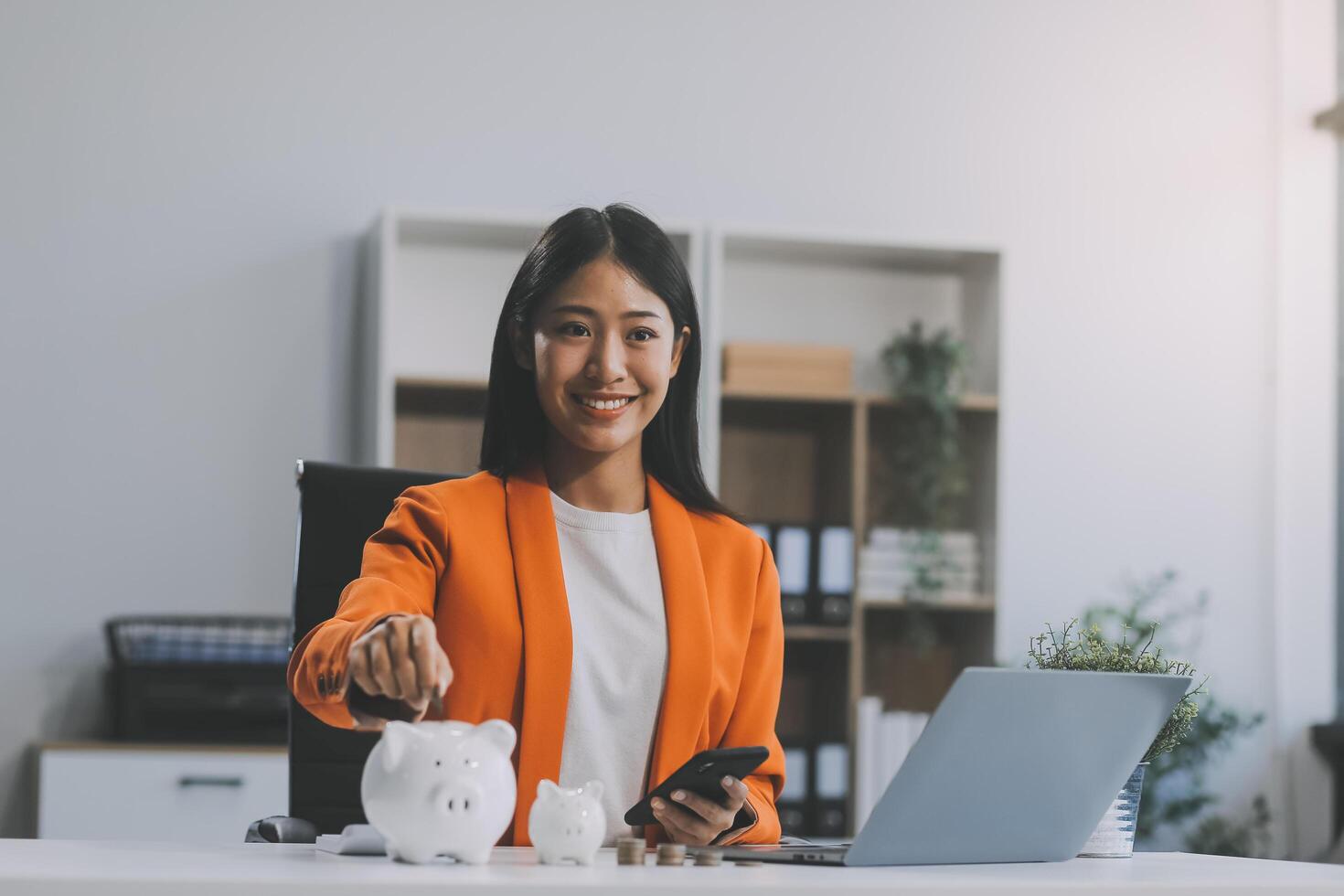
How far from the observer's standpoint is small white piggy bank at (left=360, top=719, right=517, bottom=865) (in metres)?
1.04

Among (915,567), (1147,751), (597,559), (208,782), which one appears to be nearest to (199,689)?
(208,782)

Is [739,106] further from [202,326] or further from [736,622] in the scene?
[736,622]

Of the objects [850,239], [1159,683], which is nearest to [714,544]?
[1159,683]

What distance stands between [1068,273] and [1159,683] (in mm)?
3171

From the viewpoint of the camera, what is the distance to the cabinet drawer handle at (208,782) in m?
3.11

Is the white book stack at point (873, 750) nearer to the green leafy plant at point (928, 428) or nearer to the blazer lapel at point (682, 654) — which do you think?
the green leafy plant at point (928, 428)

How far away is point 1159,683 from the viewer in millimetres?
1185

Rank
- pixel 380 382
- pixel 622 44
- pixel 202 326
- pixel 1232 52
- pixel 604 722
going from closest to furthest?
pixel 604 722, pixel 380 382, pixel 202 326, pixel 622 44, pixel 1232 52

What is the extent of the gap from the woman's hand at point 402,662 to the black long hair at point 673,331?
0.52 meters

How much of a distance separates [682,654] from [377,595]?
35 cm

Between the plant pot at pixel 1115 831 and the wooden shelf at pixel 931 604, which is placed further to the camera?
the wooden shelf at pixel 931 604

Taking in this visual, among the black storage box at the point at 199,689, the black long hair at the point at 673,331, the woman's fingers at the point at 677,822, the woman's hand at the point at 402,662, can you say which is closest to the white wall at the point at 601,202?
the black storage box at the point at 199,689

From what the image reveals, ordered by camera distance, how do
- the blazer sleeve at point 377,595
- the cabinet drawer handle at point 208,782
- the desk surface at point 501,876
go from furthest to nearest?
the cabinet drawer handle at point 208,782, the blazer sleeve at point 377,595, the desk surface at point 501,876

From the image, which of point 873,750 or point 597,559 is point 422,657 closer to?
point 597,559
